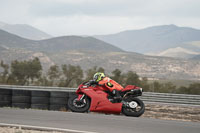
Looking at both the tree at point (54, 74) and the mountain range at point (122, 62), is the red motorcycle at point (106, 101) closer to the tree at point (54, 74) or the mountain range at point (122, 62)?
the tree at point (54, 74)

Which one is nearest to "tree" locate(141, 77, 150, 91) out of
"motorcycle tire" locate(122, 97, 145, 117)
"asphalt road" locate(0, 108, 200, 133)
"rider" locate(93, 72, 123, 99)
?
"rider" locate(93, 72, 123, 99)

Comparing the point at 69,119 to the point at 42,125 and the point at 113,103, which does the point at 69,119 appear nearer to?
the point at 42,125

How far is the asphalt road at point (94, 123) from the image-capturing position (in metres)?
7.32

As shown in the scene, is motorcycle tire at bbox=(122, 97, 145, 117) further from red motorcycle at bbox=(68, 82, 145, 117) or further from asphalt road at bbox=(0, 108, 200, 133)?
asphalt road at bbox=(0, 108, 200, 133)

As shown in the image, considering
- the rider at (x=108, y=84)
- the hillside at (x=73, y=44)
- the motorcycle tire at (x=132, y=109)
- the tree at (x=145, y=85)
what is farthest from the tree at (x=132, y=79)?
the hillside at (x=73, y=44)

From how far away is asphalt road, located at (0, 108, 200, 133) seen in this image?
24.0 ft

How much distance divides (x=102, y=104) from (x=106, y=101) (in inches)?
5.8

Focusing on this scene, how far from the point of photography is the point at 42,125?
24.9 ft

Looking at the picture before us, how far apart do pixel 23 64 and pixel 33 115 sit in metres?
30.3

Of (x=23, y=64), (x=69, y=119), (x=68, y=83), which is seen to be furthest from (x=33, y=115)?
(x=23, y=64)

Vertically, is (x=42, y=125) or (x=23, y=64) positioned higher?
(x=23, y=64)

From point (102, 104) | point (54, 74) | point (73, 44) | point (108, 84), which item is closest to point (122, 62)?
point (54, 74)

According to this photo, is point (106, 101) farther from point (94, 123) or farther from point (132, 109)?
point (94, 123)

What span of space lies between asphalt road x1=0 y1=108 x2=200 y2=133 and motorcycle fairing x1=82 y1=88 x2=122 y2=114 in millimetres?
1136
